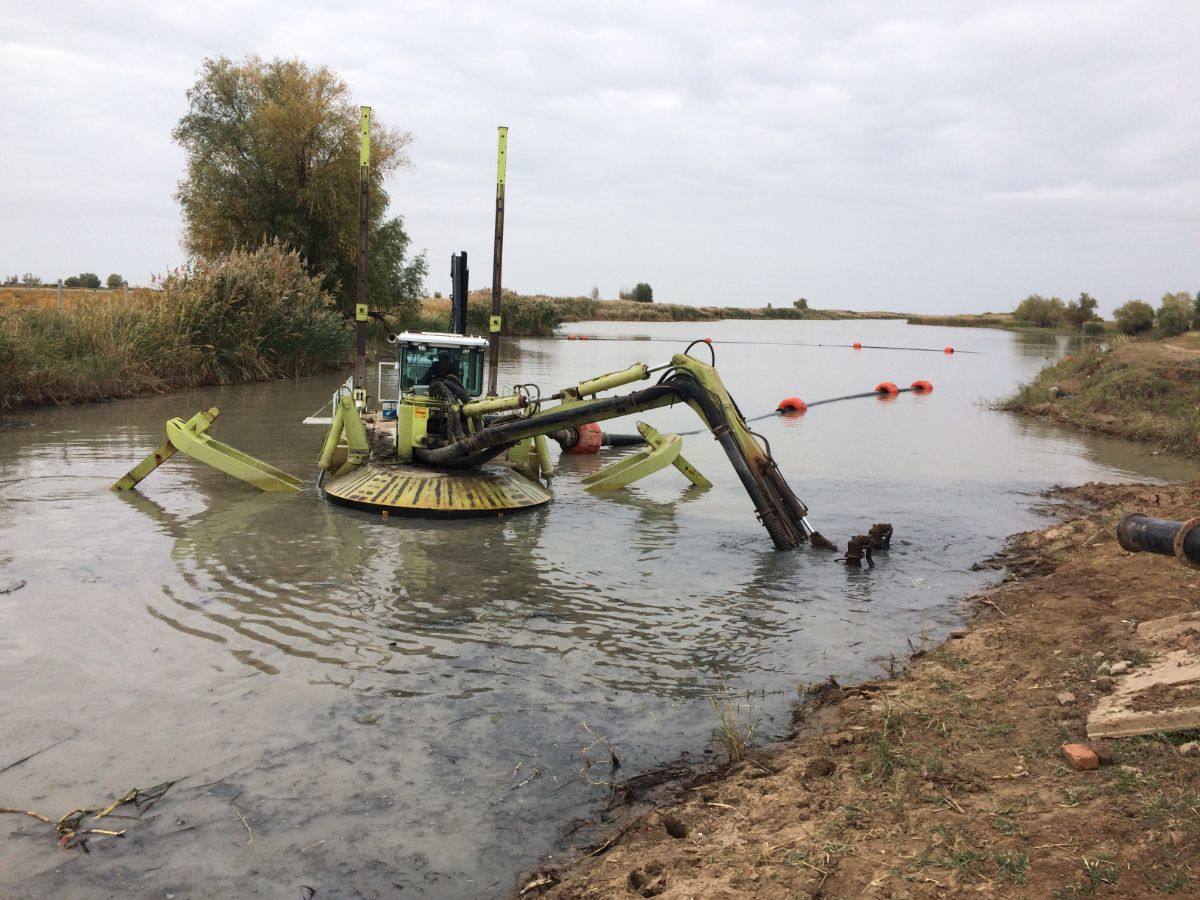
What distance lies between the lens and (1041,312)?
97250 mm

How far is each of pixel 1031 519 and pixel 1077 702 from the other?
8.23 m

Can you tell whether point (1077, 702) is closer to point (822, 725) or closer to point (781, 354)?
point (822, 725)

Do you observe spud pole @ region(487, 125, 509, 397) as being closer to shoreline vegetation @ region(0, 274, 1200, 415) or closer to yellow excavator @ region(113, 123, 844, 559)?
yellow excavator @ region(113, 123, 844, 559)

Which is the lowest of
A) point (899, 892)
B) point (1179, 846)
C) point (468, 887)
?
point (468, 887)

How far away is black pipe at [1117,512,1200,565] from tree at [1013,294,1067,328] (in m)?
98.1

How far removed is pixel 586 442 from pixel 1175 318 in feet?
122

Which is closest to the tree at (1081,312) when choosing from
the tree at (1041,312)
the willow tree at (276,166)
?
the tree at (1041,312)

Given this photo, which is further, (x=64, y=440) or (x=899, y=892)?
(x=64, y=440)

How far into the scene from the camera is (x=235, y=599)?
8.21 m

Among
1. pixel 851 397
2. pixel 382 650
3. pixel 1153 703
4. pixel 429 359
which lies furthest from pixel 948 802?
pixel 851 397

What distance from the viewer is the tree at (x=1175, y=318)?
143 ft

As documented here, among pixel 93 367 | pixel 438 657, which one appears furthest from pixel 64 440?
pixel 438 657

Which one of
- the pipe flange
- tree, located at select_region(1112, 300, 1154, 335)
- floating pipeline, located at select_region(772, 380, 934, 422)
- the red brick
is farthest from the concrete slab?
tree, located at select_region(1112, 300, 1154, 335)

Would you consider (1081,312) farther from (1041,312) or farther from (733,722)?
(733,722)
